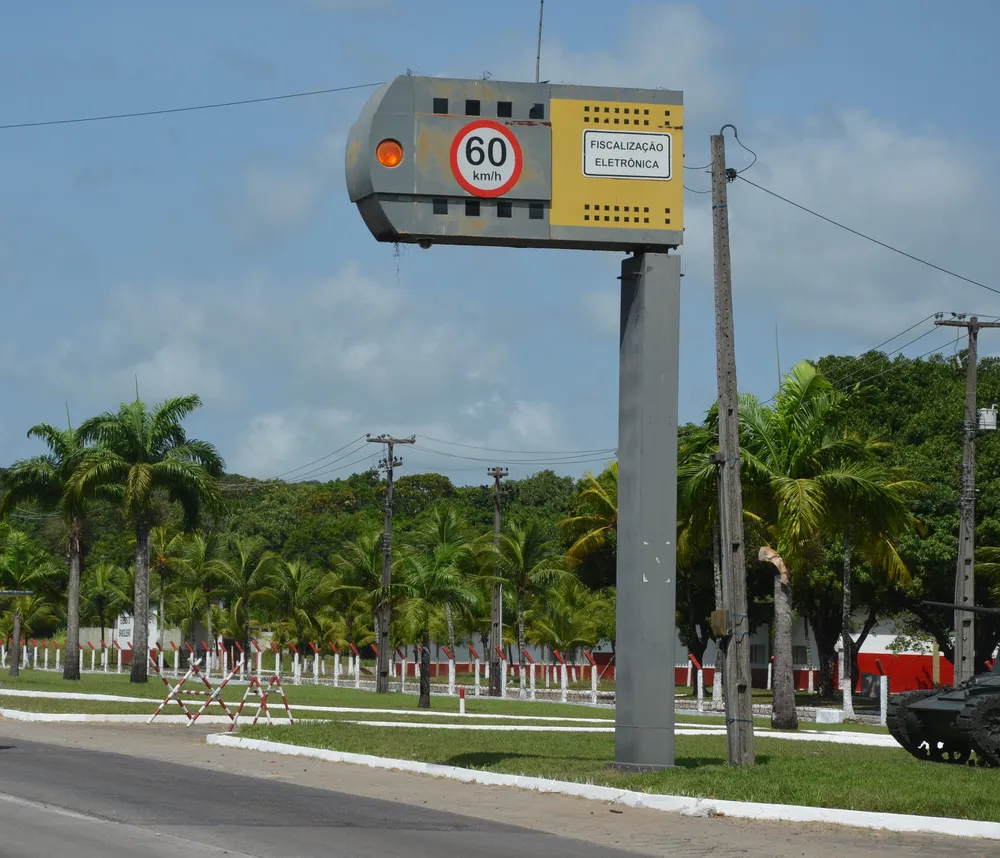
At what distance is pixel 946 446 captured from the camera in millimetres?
51000

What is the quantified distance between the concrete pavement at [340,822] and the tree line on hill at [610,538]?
44.1ft

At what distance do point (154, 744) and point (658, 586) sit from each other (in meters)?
10.7

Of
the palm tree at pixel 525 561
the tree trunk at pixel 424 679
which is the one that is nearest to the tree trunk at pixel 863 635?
the palm tree at pixel 525 561

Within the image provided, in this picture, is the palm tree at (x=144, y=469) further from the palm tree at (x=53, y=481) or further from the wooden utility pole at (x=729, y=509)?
the wooden utility pole at (x=729, y=509)

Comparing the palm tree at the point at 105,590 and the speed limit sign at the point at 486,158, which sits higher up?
the speed limit sign at the point at 486,158

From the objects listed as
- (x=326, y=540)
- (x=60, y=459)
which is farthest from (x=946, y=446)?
(x=326, y=540)

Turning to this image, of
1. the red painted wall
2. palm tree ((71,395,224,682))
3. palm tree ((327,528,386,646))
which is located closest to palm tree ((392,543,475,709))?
palm tree ((327,528,386,646))

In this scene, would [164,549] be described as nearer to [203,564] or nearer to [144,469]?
[203,564]

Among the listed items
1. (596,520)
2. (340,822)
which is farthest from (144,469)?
(340,822)

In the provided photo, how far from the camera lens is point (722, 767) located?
59.2 feet

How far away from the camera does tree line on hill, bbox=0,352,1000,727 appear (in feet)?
97.9

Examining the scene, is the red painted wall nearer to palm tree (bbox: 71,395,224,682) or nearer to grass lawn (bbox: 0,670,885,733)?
grass lawn (bbox: 0,670,885,733)

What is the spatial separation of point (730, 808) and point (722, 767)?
3515 mm

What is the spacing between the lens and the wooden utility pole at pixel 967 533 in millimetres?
35781
